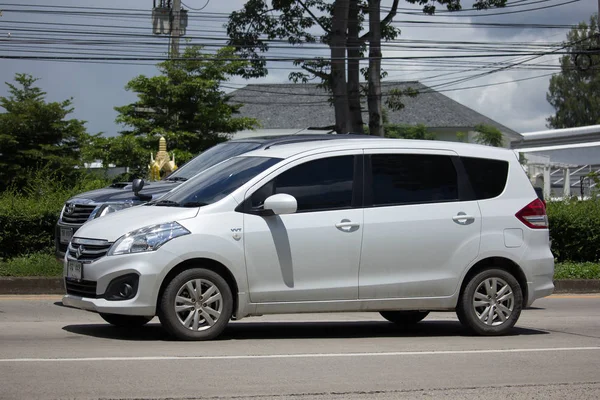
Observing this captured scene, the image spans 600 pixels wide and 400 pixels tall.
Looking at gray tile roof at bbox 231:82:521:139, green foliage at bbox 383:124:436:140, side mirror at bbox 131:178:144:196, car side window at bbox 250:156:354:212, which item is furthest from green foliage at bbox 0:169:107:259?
gray tile roof at bbox 231:82:521:139

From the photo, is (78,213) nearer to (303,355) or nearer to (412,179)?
(412,179)

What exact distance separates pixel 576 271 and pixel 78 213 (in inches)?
360

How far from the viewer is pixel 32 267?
14.3 m

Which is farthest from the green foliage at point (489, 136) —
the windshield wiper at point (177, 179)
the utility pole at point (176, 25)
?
the windshield wiper at point (177, 179)

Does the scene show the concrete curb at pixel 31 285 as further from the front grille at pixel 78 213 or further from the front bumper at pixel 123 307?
the front bumper at pixel 123 307

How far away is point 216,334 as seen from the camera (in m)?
8.52

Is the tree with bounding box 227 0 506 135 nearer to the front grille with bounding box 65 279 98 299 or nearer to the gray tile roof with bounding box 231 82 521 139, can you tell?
the front grille with bounding box 65 279 98 299

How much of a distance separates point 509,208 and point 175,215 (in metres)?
3.48

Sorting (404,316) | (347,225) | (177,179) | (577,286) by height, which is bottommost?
(577,286)

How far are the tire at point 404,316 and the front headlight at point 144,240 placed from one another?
298 cm

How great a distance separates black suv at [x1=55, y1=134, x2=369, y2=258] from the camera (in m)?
11.9

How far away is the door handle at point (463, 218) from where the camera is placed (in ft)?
30.7

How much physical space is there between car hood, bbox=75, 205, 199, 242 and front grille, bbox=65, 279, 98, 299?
16.8 inches

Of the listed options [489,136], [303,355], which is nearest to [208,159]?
[303,355]
